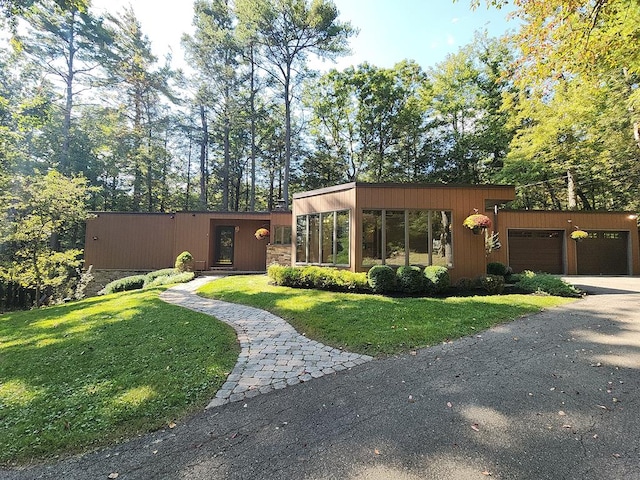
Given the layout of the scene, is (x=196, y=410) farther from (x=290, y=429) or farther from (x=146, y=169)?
(x=146, y=169)

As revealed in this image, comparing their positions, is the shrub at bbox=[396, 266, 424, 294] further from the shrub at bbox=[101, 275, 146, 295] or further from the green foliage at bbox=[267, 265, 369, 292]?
the shrub at bbox=[101, 275, 146, 295]


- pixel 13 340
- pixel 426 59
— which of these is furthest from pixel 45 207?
pixel 426 59

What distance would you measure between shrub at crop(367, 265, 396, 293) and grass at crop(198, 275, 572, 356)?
0.38 m

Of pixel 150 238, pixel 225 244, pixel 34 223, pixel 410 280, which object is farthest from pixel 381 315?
pixel 150 238

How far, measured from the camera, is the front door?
15.6 metres

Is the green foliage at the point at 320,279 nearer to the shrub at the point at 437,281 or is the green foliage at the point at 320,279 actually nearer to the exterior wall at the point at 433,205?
the exterior wall at the point at 433,205

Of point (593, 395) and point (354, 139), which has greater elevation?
point (354, 139)

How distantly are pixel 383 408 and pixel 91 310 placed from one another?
7067 millimetres

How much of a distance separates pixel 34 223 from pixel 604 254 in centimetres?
2314

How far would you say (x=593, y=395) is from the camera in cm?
280

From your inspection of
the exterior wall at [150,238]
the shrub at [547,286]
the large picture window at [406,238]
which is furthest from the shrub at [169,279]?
the shrub at [547,286]

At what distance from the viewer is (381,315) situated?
5492 mm

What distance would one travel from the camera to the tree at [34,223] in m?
10.3

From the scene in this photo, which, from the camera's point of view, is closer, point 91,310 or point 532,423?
point 532,423
